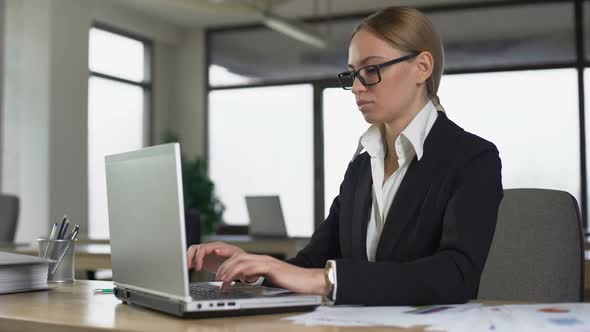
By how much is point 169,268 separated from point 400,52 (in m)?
0.75

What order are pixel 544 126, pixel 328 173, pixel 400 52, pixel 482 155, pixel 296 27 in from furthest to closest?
pixel 328 173
pixel 544 126
pixel 296 27
pixel 400 52
pixel 482 155

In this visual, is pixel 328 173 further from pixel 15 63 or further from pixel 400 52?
pixel 400 52

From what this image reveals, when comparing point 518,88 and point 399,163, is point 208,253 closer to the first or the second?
point 399,163

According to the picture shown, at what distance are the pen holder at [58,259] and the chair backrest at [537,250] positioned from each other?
1.10 metres

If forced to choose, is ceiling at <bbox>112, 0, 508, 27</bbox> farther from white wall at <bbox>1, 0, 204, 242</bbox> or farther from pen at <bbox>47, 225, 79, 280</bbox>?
pen at <bbox>47, 225, 79, 280</bbox>

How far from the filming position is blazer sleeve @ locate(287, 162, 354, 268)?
6.33 ft

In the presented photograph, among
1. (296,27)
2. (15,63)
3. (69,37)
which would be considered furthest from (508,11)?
(15,63)

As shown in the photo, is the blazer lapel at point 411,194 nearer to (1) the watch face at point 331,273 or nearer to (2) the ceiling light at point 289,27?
(1) the watch face at point 331,273

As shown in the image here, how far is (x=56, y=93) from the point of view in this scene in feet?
26.0

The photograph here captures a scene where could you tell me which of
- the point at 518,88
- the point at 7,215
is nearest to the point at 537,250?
the point at 7,215

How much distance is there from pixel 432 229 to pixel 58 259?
1009 millimetres

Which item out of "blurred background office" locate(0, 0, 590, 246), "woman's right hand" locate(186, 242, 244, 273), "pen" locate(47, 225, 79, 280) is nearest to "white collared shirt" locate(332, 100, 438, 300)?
"woman's right hand" locate(186, 242, 244, 273)

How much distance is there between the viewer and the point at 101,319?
1312 mm

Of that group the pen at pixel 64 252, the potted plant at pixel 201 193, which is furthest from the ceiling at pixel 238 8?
the pen at pixel 64 252
